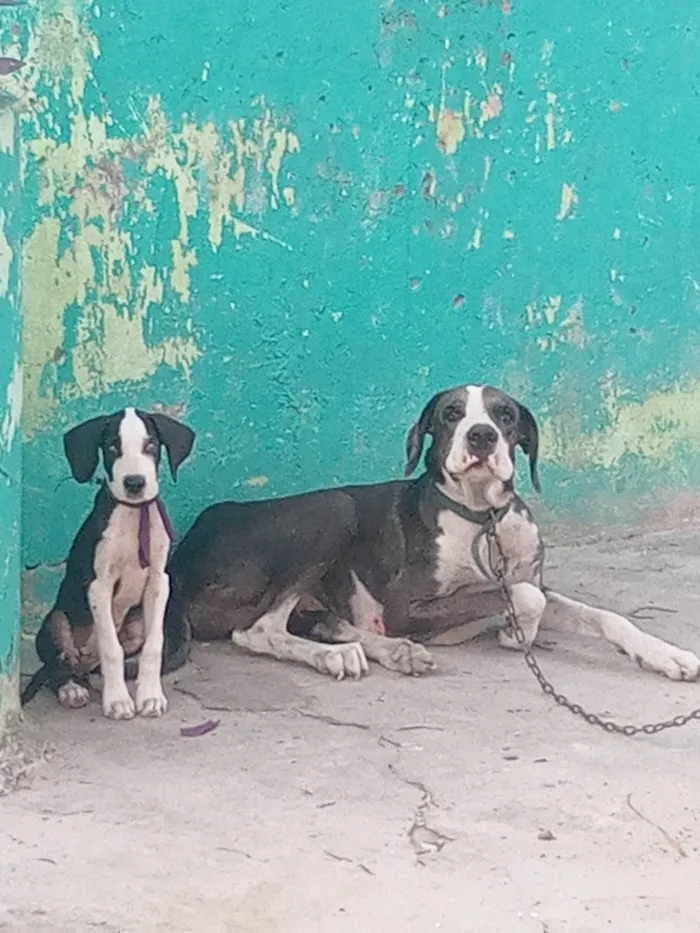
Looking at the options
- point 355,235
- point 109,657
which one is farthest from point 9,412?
point 355,235

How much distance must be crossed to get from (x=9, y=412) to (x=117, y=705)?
98cm

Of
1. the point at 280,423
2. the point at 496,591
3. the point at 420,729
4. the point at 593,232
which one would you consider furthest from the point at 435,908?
the point at 593,232

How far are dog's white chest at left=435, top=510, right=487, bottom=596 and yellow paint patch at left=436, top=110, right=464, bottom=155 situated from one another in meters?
1.56

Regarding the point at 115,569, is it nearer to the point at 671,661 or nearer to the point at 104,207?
the point at 104,207

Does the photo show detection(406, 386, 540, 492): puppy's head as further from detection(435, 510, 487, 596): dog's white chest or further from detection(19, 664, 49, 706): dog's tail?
detection(19, 664, 49, 706): dog's tail

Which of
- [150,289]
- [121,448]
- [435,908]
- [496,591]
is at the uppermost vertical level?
[150,289]

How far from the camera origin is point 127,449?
15.8 ft

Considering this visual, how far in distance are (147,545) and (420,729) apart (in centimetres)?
97

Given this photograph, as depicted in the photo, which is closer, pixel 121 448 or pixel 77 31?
pixel 121 448

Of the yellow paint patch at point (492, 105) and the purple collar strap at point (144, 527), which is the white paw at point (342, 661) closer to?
the purple collar strap at point (144, 527)

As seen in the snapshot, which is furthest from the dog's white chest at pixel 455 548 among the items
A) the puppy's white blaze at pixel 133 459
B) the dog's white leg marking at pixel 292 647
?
the puppy's white blaze at pixel 133 459

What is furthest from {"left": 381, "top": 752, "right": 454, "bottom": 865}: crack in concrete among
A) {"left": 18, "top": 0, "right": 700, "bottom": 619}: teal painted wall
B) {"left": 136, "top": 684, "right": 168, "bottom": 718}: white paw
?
{"left": 18, "top": 0, "right": 700, "bottom": 619}: teal painted wall

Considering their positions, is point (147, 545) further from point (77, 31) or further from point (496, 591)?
point (77, 31)

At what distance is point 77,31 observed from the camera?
5.49 meters
